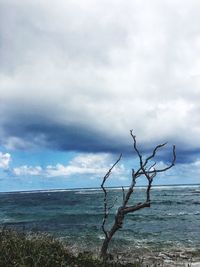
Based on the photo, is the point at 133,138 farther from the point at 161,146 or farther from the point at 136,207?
the point at 136,207

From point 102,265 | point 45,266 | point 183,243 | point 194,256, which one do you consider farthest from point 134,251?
point 45,266

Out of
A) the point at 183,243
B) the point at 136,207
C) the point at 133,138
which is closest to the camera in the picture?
the point at 136,207

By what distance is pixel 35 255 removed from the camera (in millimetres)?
11609

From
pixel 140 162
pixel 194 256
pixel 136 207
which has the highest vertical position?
pixel 140 162

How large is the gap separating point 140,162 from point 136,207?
1528 millimetres

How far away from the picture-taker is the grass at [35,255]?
11188 millimetres

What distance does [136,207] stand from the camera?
1508cm

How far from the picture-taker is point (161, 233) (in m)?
37.4

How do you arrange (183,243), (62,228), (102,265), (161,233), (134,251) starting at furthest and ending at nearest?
1. (62,228)
2. (161,233)
3. (183,243)
4. (134,251)
5. (102,265)

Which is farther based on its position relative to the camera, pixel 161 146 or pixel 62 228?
pixel 62 228

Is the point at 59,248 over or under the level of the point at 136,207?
under

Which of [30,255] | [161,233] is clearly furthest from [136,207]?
[161,233]

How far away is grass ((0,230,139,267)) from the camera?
11188 millimetres

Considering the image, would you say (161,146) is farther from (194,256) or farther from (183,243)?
(183,243)
